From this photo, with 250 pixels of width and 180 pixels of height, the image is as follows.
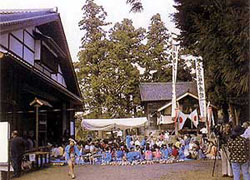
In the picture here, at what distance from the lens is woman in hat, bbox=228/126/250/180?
278 inches

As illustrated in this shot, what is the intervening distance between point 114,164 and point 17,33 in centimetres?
591

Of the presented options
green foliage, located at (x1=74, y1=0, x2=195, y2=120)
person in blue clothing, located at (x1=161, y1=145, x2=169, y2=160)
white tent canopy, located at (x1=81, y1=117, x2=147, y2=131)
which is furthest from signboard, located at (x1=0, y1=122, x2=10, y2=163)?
green foliage, located at (x1=74, y1=0, x2=195, y2=120)

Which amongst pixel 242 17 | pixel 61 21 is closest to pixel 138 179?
pixel 242 17

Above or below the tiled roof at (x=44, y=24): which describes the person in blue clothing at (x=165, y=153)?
below

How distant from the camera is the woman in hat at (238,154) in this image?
23.1 ft

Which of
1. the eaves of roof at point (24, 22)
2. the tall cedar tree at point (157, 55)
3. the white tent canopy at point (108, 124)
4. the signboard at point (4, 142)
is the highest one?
the tall cedar tree at point (157, 55)

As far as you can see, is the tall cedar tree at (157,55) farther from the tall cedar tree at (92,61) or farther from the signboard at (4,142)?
the signboard at (4,142)

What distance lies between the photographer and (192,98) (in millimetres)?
29906

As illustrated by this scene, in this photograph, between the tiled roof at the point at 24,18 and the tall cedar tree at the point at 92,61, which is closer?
the tiled roof at the point at 24,18

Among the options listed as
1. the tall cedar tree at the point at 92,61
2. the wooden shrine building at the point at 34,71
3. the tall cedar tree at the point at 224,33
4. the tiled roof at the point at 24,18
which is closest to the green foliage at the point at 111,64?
the tall cedar tree at the point at 92,61

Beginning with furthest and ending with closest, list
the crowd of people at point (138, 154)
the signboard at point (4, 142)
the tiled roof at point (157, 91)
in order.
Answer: the tiled roof at point (157, 91), the crowd of people at point (138, 154), the signboard at point (4, 142)

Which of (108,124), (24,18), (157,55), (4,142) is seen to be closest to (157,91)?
(157,55)

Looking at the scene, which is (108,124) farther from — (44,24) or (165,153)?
(44,24)

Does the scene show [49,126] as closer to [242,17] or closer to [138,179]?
[138,179]
